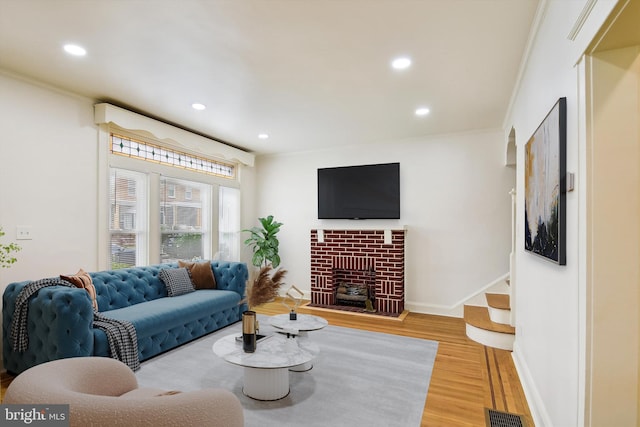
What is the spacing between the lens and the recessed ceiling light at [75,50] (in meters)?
2.53

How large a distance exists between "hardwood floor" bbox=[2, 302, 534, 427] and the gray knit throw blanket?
0.41 m

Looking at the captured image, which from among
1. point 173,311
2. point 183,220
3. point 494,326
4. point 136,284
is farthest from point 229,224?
point 494,326

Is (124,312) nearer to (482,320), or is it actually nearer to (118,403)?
(118,403)

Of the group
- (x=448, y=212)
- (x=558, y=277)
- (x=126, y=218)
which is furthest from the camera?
(x=448, y=212)

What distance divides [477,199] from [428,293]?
5.06 feet

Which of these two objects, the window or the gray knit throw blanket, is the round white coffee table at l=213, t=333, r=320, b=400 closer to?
the gray knit throw blanket

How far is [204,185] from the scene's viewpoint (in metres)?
5.27

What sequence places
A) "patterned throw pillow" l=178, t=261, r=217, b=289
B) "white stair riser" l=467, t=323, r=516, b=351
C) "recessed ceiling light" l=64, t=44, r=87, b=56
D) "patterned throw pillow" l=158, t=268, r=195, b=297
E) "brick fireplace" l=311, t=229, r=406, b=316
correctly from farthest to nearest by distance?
1. "brick fireplace" l=311, t=229, r=406, b=316
2. "patterned throw pillow" l=178, t=261, r=217, b=289
3. "patterned throw pillow" l=158, t=268, r=195, b=297
4. "white stair riser" l=467, t=323, r=516, b=351
5. "recessed ceiling light" l=64, t=44, r=87, b=56

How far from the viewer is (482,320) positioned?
12.8 ft

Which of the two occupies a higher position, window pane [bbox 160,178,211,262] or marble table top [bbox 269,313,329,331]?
window pane [bbox 160,178,211,262]

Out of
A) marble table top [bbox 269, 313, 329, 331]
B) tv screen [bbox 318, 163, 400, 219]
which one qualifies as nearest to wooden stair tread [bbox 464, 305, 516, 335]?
tv screen [bbox 318, 163, 400, 219]

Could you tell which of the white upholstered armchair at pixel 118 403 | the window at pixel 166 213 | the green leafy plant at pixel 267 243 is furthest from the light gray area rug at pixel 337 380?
the green leafy plant at pixel 267 243

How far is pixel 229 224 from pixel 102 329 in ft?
10.4

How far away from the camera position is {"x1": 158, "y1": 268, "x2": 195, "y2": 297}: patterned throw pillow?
A: 3.91 meters
